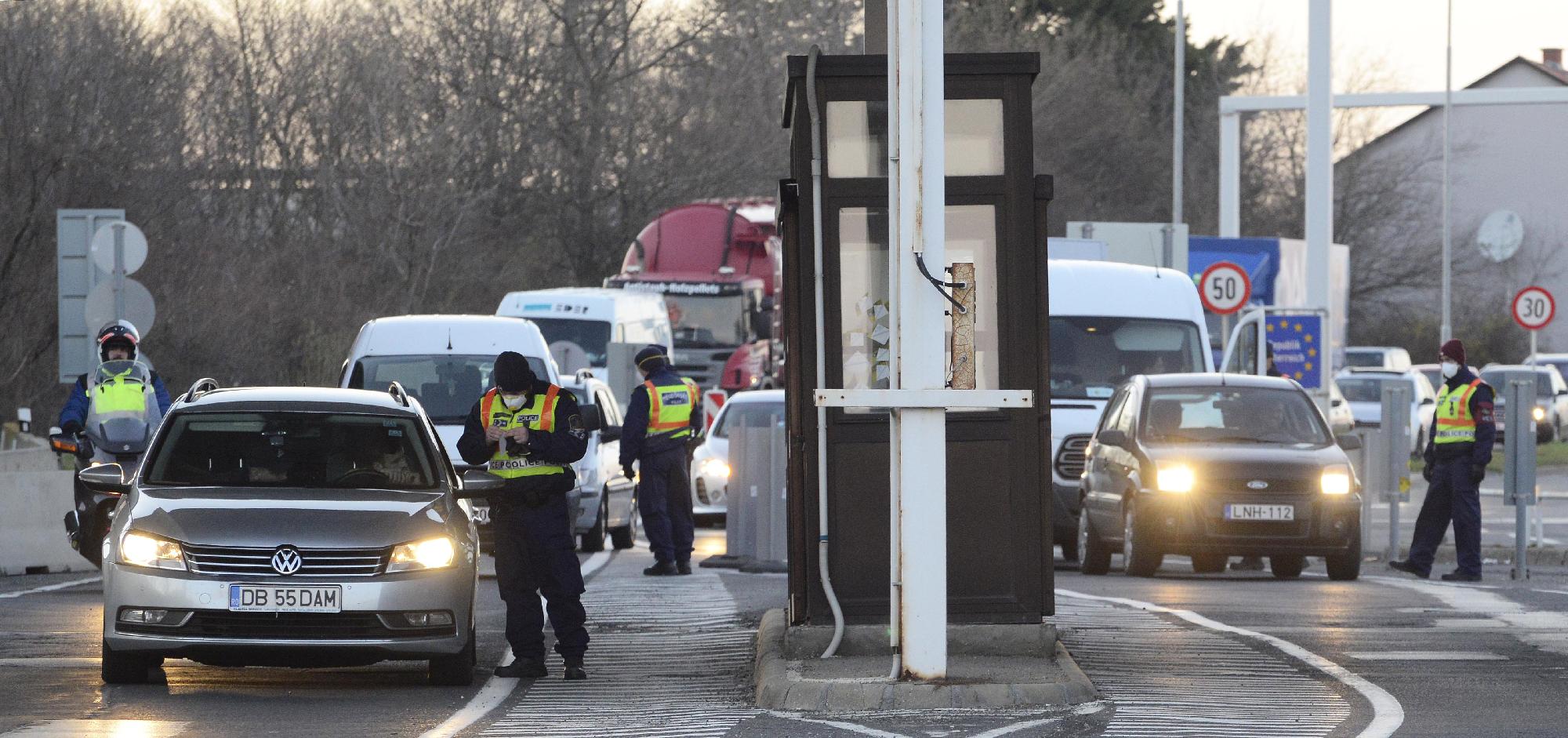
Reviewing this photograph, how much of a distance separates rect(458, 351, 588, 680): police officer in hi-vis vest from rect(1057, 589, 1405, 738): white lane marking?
3.55 metres

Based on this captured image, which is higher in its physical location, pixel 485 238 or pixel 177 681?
pixel 485 238

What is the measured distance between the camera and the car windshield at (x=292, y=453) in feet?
37.8

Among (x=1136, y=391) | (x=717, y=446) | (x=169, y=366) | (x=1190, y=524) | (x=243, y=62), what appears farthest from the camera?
(x=243, y=62)

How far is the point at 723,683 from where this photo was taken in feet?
36.2

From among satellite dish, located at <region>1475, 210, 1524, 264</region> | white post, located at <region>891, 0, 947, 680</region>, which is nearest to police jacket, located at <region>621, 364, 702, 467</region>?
white post, located at <region>891, 0, 947, 680</region>

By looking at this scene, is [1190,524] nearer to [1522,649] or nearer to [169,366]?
[1522,649]

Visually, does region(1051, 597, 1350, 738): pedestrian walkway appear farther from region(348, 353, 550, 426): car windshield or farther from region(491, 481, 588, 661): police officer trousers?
region(348, 353, 550, 426): car windshield

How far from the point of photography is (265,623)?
415 inches

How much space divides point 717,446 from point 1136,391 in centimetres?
757

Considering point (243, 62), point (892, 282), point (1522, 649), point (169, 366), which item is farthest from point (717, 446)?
point (243, 62)

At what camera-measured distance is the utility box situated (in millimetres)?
10953

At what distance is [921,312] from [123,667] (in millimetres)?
3971

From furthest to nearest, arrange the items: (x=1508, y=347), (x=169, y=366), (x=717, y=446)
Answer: (x=1508, y=347), (x=169, y=366), (x=717, y=446)

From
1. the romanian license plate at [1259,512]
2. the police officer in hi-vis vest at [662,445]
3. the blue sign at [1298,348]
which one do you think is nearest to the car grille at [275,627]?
the police officer in hi-vis vest at [662,445]
